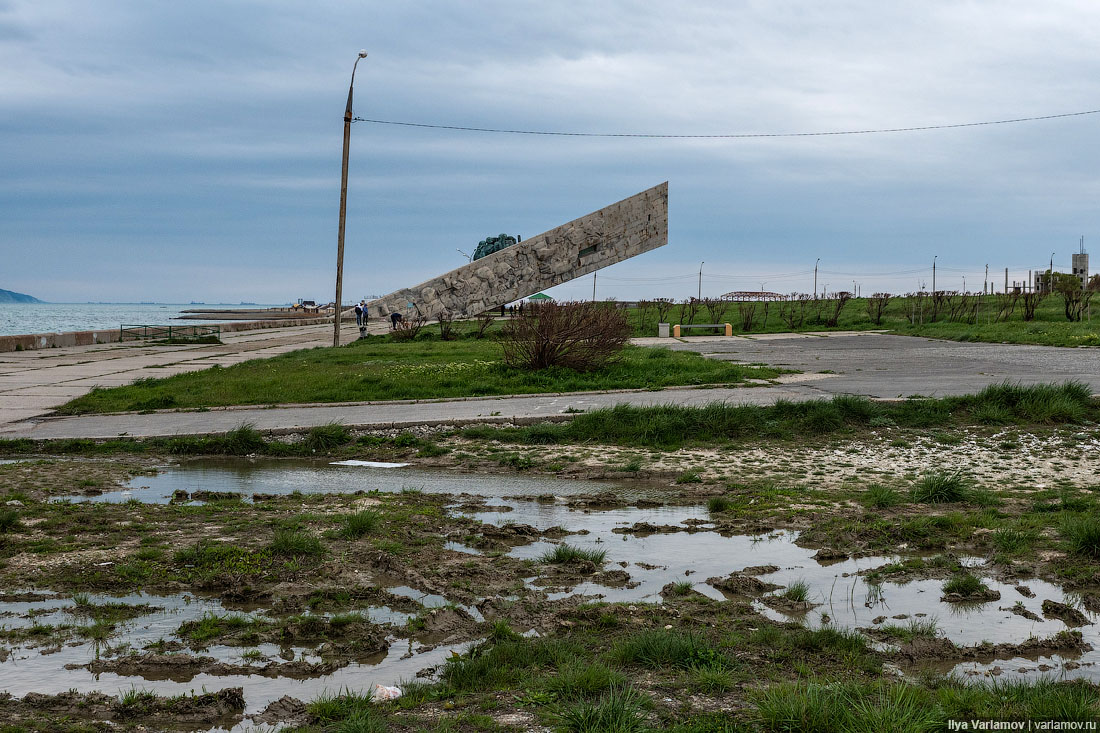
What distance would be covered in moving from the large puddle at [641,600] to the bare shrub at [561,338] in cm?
862

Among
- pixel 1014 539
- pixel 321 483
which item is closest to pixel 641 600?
pixel 1014 539

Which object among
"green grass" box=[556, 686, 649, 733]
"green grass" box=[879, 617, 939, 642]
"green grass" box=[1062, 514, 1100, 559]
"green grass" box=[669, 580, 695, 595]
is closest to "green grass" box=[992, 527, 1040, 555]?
"green grass" box=[1062, 514, 1100, 559]

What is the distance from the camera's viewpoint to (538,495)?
7.89 meters

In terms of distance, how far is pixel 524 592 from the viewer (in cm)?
493

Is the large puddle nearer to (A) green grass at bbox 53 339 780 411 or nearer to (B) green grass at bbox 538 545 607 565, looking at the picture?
(B) green grass at bbox 538 545 607 565

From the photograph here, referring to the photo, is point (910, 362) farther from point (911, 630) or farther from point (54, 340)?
point (54, 340)

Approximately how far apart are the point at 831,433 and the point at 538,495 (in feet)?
14.1

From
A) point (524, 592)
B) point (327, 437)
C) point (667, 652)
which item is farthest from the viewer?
point (327, 437)

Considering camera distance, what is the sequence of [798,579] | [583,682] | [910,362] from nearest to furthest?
1. [583,682]
2. [798,579]
3. [910,362]

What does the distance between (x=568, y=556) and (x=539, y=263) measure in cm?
3891

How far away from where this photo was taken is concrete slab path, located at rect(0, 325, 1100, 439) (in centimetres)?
1144

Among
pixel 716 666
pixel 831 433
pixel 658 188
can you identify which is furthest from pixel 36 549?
pixel 658 188

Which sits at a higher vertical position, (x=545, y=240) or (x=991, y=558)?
(x=545, y=240)

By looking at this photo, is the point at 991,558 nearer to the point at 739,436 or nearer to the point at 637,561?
the point at 637,561
